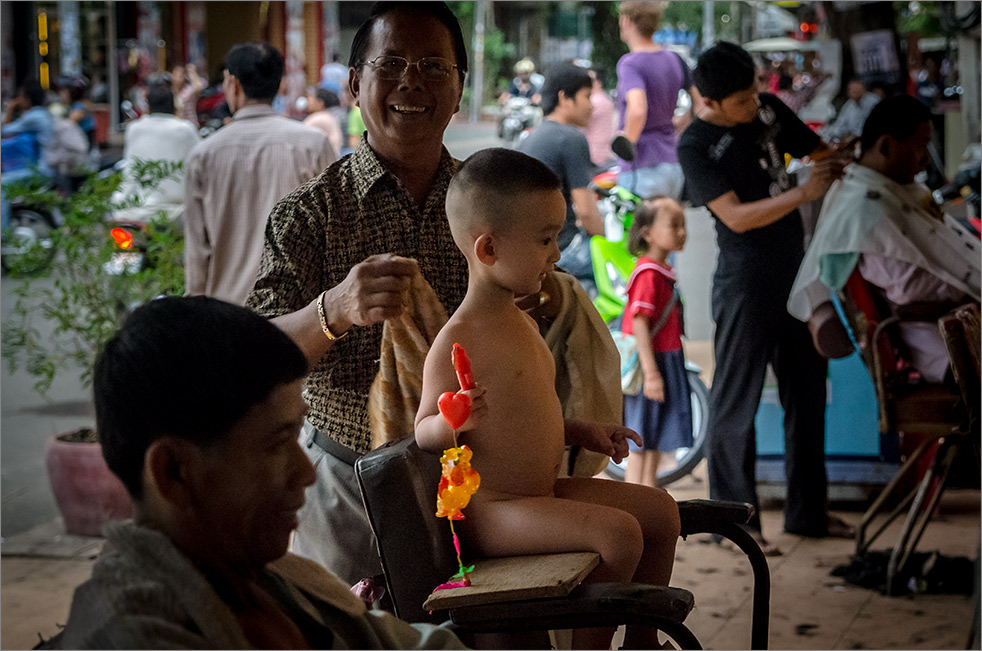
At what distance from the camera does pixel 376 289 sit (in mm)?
1473

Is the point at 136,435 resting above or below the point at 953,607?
above

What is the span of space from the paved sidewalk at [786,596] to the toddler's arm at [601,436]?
3.03 ft

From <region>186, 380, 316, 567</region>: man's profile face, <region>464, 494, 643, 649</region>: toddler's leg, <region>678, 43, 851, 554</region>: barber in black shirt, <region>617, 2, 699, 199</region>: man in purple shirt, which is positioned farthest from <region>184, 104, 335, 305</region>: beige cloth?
<region>617, 2, 699, 199</region>: man in purple shirt

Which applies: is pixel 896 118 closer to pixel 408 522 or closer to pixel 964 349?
pixel 964 349

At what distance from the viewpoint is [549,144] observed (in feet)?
12.4

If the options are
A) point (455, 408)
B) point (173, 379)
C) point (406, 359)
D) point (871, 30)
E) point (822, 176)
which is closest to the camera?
point (173, 379)

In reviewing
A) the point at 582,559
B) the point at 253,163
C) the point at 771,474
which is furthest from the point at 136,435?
the point at 771,474

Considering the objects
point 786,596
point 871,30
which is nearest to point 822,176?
point 786,596

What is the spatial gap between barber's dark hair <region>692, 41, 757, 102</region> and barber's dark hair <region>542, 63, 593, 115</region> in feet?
2.67

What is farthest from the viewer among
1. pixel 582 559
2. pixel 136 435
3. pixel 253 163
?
pixel 253 163

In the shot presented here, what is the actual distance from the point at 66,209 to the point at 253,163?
96.4 inches

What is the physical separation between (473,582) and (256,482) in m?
0.47

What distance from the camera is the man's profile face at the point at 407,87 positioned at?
1.66m

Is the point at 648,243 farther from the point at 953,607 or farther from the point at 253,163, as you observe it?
the point at 253,163
